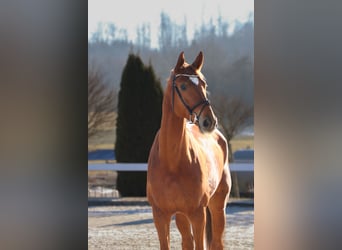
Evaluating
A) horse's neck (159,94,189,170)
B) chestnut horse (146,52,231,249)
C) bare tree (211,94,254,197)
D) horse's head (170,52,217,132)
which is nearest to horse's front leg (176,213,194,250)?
chestnut horse (146,52,231,249)

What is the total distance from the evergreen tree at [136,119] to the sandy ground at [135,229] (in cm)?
17

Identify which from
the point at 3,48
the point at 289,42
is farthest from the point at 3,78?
the point at 289,42

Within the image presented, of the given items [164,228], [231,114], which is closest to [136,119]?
[231,114]

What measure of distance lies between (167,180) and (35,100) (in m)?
0.80

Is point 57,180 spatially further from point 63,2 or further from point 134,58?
point 134,58

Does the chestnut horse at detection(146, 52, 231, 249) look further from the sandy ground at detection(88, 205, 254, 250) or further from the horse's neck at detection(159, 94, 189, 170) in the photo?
the sandy ground at detection(88, 205, 254, 250)

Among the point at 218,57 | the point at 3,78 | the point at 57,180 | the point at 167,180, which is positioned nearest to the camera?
the point at 3,78

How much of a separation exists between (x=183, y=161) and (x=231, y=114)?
1334mm

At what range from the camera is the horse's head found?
2383 millimetres

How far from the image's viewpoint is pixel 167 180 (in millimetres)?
2639

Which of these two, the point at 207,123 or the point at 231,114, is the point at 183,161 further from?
the point at 231,114

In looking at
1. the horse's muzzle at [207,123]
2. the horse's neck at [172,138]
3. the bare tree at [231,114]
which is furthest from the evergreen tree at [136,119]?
the horse's muzzle at [207,123]

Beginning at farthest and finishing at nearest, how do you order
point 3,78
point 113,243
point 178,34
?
point 178,34, point 113,243, point 3,78

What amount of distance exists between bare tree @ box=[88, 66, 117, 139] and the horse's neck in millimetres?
985
